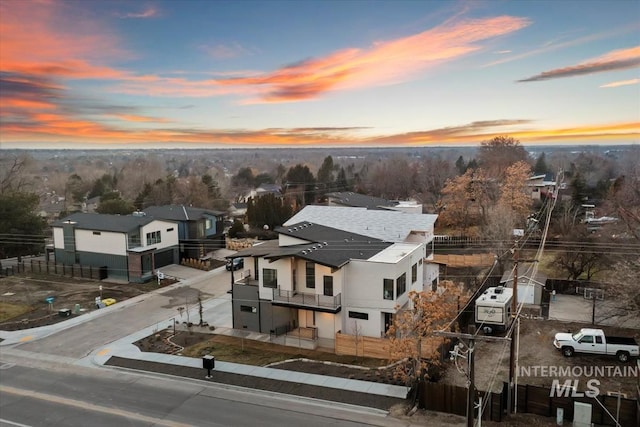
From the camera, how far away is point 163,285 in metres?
44.2

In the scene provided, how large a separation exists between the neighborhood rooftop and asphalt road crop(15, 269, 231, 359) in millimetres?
10158

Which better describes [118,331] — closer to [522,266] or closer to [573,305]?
[573,305]

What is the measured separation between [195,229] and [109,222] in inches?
359

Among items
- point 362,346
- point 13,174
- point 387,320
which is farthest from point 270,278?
point 13,174

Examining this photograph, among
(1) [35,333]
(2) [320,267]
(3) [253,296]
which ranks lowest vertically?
(1) [35,333]

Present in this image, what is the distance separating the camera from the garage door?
4888 centimetres

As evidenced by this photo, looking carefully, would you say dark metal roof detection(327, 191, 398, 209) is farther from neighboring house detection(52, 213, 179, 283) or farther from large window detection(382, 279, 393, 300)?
large window detection(382, 279, 393, 300)

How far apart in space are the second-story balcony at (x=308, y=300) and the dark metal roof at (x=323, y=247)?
220 centimetres

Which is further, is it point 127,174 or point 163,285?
point 127,174

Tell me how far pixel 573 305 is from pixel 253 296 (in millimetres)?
23324

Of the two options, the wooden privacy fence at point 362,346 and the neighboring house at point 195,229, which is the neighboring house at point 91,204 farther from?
the wooden privacy fence at point 362,346

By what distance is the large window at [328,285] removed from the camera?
29203 mm

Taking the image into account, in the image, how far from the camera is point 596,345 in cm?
2581

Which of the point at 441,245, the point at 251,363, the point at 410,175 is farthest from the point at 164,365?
the point at 410,175
